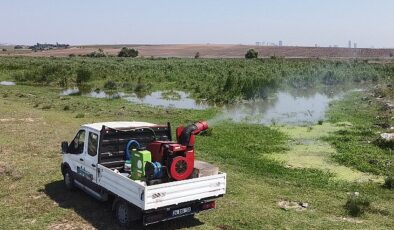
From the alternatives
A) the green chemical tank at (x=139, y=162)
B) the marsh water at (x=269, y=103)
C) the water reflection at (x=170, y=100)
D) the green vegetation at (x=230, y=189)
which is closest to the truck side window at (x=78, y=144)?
the green vegetation at (x=230, y=189)

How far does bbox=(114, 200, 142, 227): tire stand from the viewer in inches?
385

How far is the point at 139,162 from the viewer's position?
995cm

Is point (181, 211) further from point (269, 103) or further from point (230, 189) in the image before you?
point (269, 103)

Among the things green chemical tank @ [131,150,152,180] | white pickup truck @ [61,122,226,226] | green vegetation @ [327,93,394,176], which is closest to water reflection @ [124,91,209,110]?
green vegetation @ [327,93,394,176]

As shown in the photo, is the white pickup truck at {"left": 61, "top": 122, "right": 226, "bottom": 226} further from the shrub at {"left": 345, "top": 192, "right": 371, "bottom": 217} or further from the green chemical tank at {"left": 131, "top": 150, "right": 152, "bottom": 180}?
the shrub at {"left": 345, "top": 192, "right": 371, "bottom": 217}

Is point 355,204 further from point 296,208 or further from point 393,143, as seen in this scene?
point 393,143

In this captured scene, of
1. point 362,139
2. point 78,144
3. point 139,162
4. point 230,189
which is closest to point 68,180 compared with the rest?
point 78,144

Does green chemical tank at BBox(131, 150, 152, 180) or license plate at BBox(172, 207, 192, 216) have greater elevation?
green chemical tank at BBox(131, 150, 152, 180)

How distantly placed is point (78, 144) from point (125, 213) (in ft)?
10.1

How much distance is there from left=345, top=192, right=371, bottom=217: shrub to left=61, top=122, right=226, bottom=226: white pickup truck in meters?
3.50

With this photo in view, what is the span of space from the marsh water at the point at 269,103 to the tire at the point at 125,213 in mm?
17233

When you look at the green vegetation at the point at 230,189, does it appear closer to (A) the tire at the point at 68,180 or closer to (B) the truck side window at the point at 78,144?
(A) the tire at the point at 68,180

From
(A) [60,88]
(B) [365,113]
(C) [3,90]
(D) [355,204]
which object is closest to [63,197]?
(D) [355,204]

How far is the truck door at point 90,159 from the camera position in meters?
11.0
